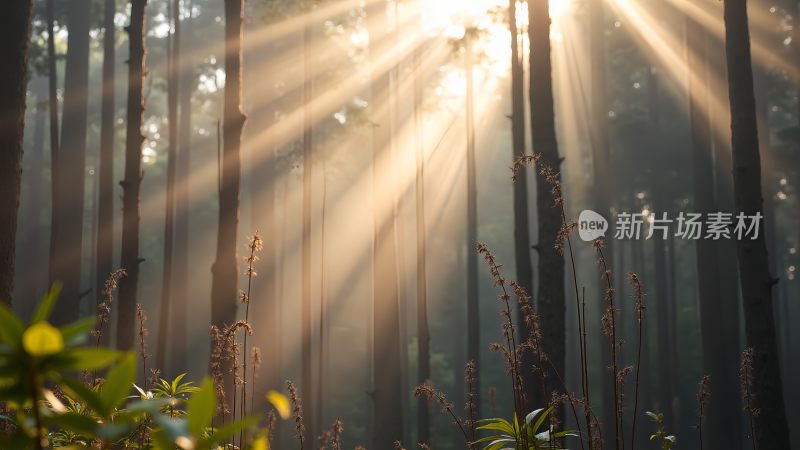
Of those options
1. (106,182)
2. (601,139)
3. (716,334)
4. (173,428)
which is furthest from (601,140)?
(173,428)

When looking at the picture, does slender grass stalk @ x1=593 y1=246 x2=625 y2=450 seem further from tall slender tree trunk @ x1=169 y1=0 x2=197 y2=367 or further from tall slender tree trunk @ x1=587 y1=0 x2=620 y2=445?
tall slender tree trunk @ x1=587 y1=0 x2=620 y2=445

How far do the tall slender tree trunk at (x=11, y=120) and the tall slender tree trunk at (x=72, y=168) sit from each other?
10289mm

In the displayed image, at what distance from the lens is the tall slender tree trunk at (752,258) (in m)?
9.17

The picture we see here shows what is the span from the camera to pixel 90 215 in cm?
3878

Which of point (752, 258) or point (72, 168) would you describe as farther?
point (72, 168)

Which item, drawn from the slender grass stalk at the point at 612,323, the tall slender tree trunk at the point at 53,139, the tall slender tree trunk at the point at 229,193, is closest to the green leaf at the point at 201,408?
the slender grass stalk at the point at 612,323

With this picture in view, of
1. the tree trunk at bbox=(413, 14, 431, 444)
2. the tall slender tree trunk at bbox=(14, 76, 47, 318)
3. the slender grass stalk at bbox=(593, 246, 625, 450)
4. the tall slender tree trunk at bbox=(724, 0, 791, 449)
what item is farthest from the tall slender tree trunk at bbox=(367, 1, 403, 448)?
the slender grass stalk at bbox=(593, 246, 625, 450)

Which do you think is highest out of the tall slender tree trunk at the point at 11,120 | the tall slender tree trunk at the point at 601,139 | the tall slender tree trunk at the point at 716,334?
the tall slender tree trunk at the point at 601,139

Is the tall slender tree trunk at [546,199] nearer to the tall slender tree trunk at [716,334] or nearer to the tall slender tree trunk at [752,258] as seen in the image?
the tall slender tree trunk at [752,258]

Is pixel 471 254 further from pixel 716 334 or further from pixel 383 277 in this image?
pixel 716 334

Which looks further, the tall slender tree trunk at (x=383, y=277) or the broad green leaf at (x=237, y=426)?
the tall slender tree trunk at (x=383, y=277)

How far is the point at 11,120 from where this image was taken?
7.05 m

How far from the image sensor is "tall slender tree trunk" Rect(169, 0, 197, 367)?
21.5 metres

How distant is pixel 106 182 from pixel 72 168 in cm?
336
